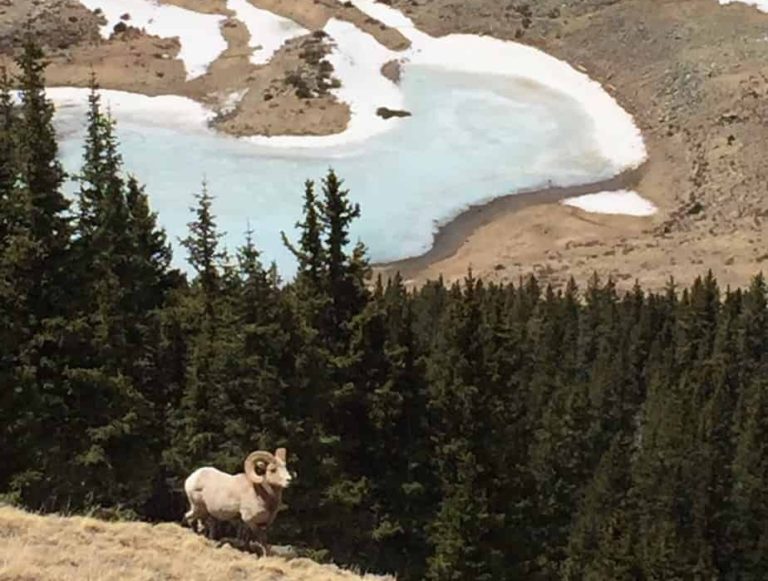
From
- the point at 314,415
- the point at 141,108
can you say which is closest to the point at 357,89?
the point at 141,108

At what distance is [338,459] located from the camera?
2491 centimetres

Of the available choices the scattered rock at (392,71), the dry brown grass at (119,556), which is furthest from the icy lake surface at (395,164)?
the dry brown grass at (119,556)

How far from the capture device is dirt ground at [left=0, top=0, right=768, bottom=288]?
215ft

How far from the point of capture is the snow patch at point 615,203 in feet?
239

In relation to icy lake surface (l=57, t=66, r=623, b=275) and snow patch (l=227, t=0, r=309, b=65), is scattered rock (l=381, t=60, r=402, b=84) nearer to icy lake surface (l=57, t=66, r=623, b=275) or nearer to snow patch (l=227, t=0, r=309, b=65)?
icy lake surface (l=57, t=66, r=623, b=275)

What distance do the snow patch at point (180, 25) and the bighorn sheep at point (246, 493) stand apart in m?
86.4

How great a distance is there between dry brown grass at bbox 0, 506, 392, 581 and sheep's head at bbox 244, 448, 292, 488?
3.60 feet

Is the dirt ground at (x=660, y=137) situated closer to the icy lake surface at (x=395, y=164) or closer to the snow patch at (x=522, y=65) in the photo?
the snow patch at (x=522, y=65)

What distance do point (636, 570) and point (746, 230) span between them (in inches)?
1790

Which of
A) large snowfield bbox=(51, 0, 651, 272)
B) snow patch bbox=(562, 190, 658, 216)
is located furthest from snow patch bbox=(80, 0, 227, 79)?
snow patch bbox=(562, 190, 658, 216)

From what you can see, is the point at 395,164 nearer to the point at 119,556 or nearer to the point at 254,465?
the point at 254,465

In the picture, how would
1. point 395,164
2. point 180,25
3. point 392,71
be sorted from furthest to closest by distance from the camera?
point 180,25 < point 392,71 < point 395,164

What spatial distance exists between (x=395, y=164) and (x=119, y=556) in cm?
6619

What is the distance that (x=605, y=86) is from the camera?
94.9 m
